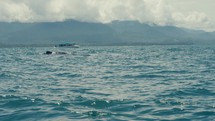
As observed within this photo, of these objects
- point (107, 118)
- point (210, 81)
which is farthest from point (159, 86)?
point (107, 118)

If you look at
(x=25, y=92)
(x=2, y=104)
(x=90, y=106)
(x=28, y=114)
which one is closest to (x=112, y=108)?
(x=90, y=106)

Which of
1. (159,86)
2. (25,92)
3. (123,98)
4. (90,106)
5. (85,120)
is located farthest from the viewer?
(159,86)

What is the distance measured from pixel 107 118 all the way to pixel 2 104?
8946mm

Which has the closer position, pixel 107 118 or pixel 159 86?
pixel 107 118

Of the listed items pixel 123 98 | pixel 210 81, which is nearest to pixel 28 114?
pixel 123 98

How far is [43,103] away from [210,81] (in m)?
20.5

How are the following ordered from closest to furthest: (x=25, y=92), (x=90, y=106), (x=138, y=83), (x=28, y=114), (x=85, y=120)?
1. (x=85, y=120)
2. (x=28, y=114)
3. (x=90, y=106)
4. (x=25, y=92)
5. (x=138, y=83)

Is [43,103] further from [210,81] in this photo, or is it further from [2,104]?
[210,81]

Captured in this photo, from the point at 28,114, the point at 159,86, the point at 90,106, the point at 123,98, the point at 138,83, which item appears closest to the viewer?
the point at 28,114

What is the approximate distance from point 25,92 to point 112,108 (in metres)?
10.6

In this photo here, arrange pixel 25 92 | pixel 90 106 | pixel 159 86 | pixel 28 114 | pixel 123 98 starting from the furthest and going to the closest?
pixel 159 86, pixel 25 92, pixel 123 98, pixel 90 106, pixel 28 114

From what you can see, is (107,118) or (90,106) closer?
(107,118)

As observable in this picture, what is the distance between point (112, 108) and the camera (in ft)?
88.5

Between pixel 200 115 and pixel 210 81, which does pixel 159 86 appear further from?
pixel 200 115
